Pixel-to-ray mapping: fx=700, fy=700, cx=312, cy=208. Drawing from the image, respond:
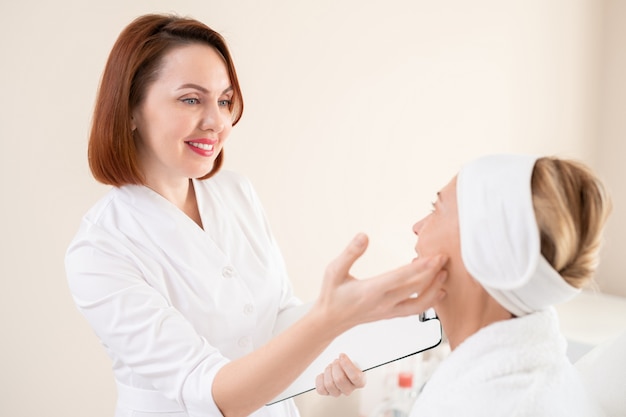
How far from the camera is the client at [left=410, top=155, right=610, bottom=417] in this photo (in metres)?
1.03

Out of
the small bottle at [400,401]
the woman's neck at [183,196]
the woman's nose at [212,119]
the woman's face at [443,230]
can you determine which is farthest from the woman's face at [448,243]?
the small bottle at [400,401]

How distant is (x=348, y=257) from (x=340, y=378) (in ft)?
1.41

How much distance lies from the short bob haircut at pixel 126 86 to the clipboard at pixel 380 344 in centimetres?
55

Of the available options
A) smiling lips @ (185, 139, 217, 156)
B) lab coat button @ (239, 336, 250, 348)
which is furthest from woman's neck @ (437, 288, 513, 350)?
smiling lips @ (185, 139, 217, 156)

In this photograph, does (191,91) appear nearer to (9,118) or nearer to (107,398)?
(9,118)

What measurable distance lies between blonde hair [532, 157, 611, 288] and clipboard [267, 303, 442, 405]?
35 cm

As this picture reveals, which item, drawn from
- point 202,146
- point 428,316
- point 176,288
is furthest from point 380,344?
point 202,146

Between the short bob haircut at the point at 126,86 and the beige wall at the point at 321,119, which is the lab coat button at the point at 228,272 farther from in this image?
the beige wall at the point at 321,119

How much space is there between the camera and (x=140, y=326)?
1318mm

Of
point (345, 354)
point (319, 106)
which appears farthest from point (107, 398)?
point (319, 106)

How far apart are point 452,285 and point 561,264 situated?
0.62ft

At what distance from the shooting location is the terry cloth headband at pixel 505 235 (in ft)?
3.35

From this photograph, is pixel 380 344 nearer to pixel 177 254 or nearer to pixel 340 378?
pixel 340 378

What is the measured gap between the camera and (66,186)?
6.15ft
